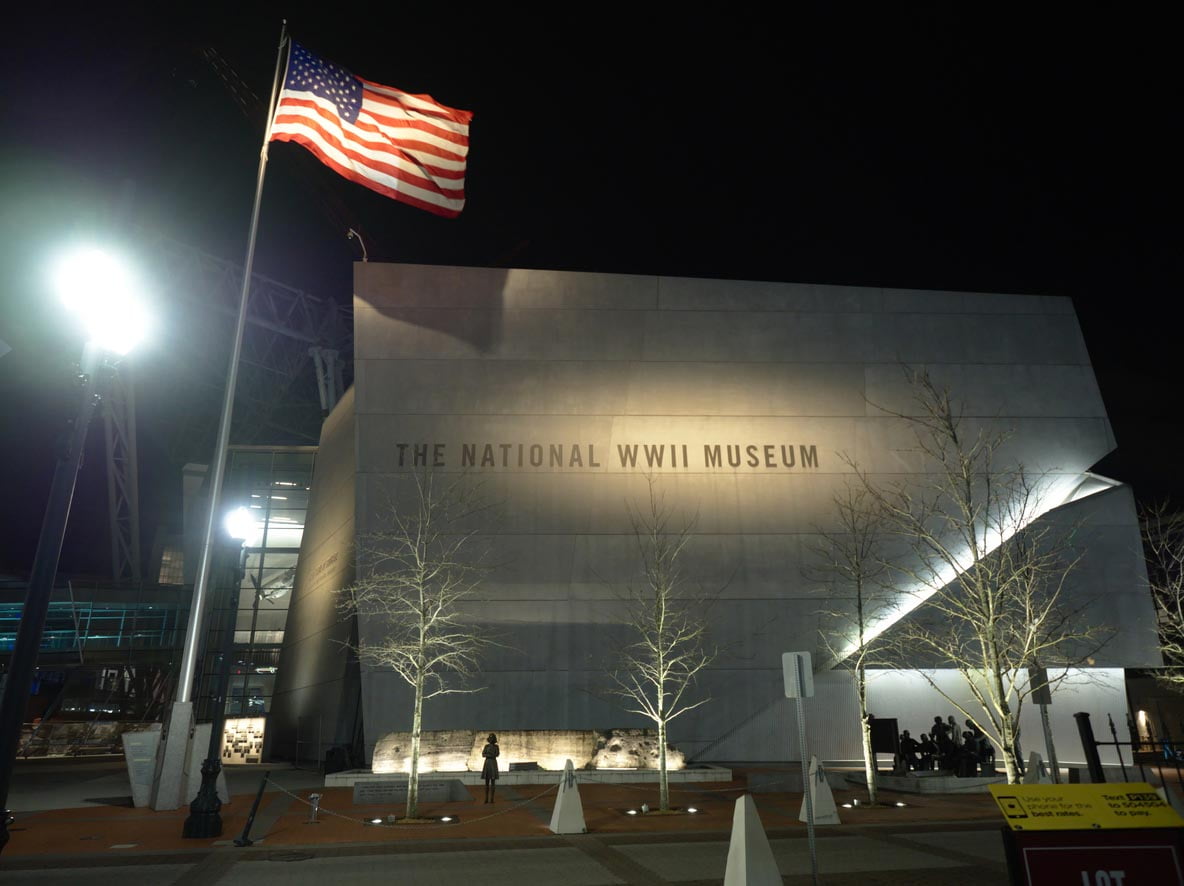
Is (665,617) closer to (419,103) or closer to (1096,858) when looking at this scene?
(419,103)

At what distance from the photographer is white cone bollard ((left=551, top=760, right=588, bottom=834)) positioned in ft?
46.6

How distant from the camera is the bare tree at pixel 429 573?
23.5m

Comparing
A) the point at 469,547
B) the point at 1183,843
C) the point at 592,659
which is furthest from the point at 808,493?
the point at 1183,843

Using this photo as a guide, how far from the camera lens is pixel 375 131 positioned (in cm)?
1938

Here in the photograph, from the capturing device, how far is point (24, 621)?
7.68 m

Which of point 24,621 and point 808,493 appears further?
point 808,493

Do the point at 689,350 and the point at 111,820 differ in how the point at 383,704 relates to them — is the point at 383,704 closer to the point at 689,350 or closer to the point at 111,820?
the point at 111,820

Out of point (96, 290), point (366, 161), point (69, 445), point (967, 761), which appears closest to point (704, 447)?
point (967, 761)

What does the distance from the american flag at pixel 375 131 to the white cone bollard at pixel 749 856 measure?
16891 millimetres

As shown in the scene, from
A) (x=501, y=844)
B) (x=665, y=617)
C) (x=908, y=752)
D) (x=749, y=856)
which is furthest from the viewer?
(x=665, y=617)

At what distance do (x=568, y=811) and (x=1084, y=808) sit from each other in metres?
10.7

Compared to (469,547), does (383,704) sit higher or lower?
lower

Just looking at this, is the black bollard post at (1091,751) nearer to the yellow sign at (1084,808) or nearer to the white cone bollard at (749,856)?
the yellow sign at (1084,808)

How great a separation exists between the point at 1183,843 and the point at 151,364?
2358 inches
